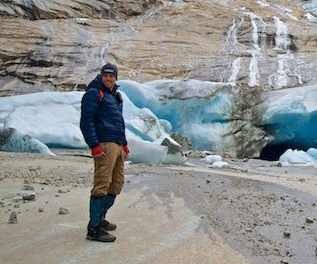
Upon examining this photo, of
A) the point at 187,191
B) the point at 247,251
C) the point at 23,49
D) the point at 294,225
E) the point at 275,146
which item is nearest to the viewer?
the point at 247,251

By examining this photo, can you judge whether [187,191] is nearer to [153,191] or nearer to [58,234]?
[153,191]

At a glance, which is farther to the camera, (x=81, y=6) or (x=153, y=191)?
(x=81, y=6)

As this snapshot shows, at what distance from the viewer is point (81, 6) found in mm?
30125

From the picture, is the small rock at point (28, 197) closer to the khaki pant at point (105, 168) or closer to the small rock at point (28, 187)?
the small rock at point (28, 187)

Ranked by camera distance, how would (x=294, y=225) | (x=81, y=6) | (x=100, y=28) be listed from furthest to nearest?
(x=81, y=6)
(x=100, y=28)
(x=294, y=225)

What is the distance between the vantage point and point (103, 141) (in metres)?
3.78

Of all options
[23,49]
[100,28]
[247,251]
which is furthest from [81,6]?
[247,251]

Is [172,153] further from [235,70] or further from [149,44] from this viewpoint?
[149,44]

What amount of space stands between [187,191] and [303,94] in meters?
10.3

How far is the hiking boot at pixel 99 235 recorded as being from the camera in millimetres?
3693

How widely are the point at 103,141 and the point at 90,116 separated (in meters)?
0.21

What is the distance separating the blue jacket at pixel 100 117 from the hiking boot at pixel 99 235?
62cm

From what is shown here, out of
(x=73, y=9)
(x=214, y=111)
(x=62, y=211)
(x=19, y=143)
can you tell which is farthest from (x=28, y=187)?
(x=73, y=9)

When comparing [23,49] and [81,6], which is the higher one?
[81,6]
